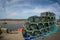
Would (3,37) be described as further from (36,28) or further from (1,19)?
(36,28)

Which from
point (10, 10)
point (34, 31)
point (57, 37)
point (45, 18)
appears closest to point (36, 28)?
point (34, 31)

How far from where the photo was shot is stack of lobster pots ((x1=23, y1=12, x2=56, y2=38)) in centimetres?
190

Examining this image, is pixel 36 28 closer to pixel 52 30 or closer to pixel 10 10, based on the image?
pixel 52 30

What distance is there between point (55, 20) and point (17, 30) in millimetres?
583

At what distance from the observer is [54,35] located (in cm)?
188

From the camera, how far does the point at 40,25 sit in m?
1.92

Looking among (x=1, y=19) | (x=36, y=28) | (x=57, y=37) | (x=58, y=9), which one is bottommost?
(x=57, y=37)

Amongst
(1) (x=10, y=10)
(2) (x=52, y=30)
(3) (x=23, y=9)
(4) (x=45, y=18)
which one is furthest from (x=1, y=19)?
(2) (x=52, y=30)

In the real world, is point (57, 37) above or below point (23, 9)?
below

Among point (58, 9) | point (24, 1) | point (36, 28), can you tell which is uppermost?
point (24, 1)

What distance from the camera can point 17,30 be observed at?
1911 millimetres

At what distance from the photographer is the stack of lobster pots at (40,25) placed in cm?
190

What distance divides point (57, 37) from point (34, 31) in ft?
1.15

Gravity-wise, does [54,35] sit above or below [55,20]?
below
